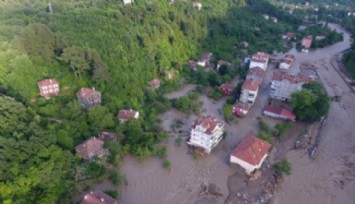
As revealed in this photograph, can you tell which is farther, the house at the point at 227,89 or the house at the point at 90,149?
the house at the point at 227,89

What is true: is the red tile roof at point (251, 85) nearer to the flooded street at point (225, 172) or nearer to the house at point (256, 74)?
the flooded street at point (225, 172)

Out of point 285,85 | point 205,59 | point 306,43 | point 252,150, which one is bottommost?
point 306,43

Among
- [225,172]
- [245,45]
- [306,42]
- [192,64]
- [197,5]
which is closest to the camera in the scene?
[225,172]

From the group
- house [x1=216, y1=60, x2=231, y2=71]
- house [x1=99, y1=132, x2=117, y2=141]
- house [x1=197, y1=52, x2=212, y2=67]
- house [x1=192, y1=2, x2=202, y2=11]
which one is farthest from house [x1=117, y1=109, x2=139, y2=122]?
house [x1=192, y1=2, x2=202, y2=11]

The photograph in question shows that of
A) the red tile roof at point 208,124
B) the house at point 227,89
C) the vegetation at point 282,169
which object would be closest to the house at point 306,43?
the house at point 227,89

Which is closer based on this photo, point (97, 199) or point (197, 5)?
point (97, 199)

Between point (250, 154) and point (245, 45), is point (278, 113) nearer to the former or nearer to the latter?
point (250, 154)

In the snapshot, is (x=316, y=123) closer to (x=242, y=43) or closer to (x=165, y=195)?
(x=165, y=195)

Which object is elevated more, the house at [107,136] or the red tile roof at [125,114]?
the red tile roof at [125,114]

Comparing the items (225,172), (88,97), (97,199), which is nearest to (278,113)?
(225,172)
